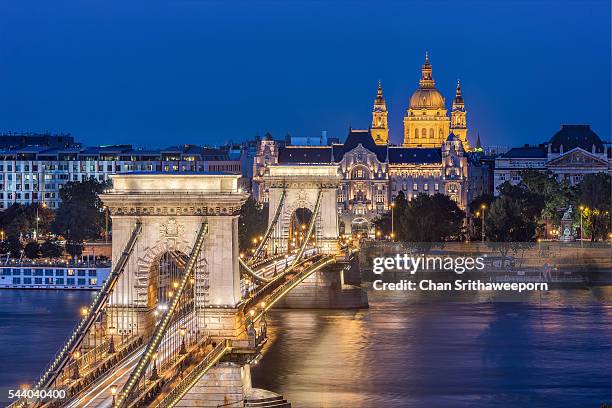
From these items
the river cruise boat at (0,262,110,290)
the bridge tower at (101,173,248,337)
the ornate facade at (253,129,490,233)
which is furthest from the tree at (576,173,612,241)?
the bridge tower at (101,173,248,337)

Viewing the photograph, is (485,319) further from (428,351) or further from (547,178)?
(547,178)

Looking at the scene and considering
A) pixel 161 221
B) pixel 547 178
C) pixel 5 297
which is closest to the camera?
pixel 161 221

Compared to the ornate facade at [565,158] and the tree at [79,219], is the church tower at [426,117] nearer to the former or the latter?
the ornate facade at [565,158]

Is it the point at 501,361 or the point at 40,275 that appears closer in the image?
the point at 501,361

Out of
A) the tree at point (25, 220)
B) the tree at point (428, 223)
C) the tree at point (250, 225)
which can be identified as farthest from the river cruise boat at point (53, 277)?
the tree at point (428, 223)

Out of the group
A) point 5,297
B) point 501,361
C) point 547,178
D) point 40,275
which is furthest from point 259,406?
point 547,178

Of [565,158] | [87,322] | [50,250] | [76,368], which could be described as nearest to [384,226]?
[565,158]
